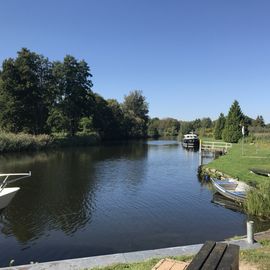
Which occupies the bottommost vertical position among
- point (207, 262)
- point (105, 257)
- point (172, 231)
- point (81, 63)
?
point (172, 231)

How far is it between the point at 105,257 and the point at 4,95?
187 ft

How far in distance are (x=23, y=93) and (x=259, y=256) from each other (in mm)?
59184

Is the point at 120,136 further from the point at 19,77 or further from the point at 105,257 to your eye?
the point at 105,257

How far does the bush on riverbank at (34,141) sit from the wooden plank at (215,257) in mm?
47980

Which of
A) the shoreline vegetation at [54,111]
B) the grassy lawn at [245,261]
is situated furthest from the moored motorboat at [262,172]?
the shoreline vegetation at [54,111]

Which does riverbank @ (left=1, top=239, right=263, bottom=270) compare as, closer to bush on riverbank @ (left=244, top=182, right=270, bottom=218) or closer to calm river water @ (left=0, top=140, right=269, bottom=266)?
calm river water @ (left=0, top=140, right=269, bottom=266)

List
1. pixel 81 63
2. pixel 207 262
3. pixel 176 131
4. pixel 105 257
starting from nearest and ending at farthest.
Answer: pixel 207 262 < pixel 105 257 < pixel 81 63 < pixel 176 131

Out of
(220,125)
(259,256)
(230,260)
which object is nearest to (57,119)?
(220,125)

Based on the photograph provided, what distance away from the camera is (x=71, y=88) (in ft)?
233

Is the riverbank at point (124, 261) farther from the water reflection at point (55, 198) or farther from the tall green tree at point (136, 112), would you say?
the tall green tree at point (136, 112)

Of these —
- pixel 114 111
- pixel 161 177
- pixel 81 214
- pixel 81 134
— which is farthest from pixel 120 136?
pixel 81 214

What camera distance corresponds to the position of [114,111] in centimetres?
9969

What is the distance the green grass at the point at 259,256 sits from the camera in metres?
7.78

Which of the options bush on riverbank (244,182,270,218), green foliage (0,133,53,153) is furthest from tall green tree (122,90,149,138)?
bush on riverbank (244,182,270,218)
